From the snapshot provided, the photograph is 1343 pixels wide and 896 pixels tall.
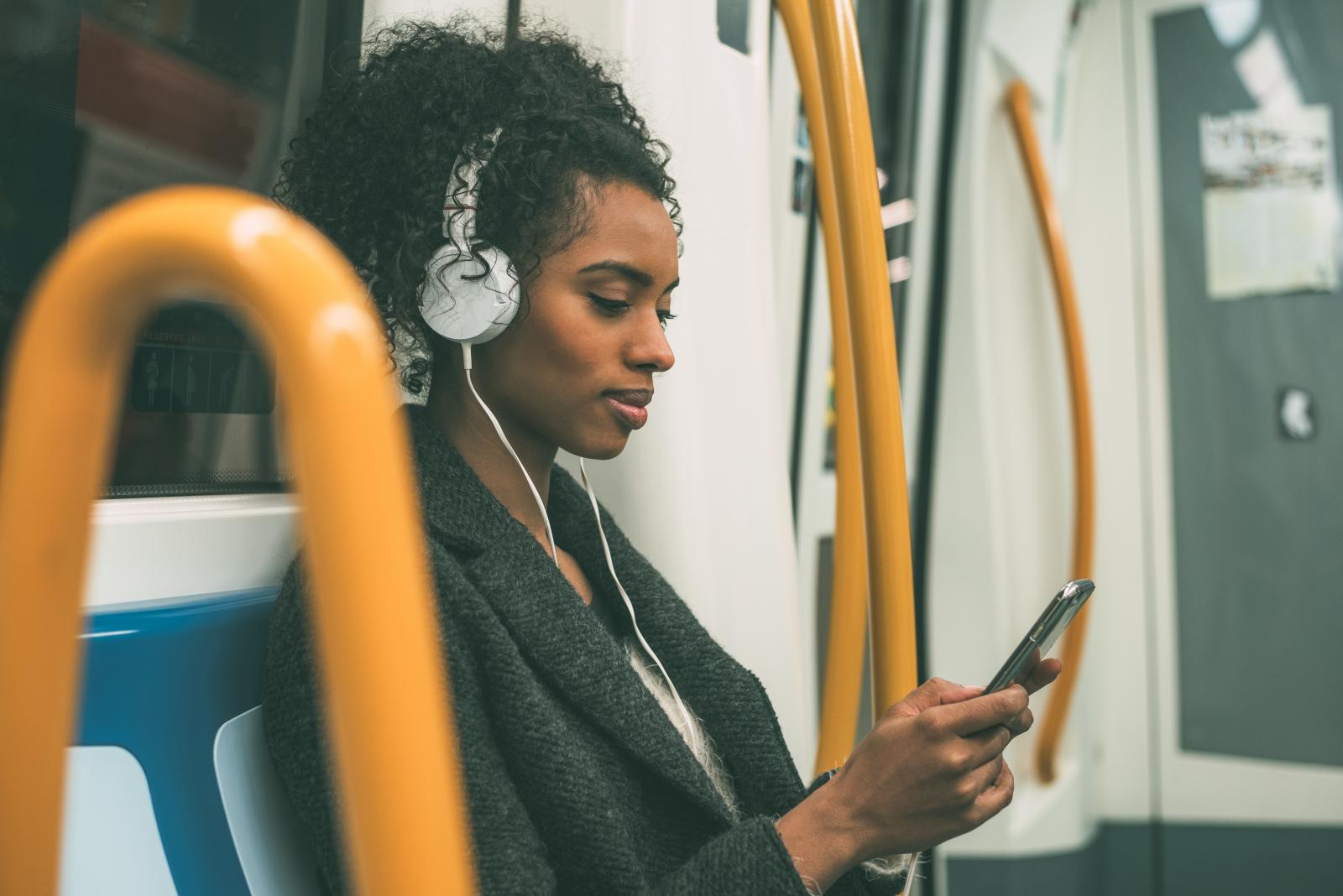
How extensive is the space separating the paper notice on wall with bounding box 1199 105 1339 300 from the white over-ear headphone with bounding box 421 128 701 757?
2.20 m

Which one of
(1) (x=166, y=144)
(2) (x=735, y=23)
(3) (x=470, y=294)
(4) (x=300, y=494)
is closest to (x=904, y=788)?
(3) (x=470, y=294)

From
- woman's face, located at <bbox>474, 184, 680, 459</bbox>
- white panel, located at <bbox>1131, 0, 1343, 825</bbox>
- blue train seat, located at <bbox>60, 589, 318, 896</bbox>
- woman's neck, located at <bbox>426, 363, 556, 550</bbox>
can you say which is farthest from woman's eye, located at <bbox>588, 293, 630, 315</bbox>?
white panel, located at <bbox>1131, 0, 1343, 825</bbox>

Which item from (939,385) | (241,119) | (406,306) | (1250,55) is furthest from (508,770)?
(1250,55)

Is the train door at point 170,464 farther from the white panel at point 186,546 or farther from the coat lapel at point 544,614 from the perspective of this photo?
the coat lapel at point 544,614

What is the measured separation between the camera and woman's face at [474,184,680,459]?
80 centimetres

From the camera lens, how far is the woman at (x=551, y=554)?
696 mm

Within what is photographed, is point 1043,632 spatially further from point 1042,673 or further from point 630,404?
point 630,404

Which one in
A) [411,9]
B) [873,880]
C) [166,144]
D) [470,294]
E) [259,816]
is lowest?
[873,880]

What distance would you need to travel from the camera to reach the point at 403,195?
2.68ft

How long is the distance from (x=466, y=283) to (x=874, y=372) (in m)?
0.36

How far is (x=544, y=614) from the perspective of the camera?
0.78 metres

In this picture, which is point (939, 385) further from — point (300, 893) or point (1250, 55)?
point (300, 893)

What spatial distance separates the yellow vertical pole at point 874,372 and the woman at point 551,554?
136 mm

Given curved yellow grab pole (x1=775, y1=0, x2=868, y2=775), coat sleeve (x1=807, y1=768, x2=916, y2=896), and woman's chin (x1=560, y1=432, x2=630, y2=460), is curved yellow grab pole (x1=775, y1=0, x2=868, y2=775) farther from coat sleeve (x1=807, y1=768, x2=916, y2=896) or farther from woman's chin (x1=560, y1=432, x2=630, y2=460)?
woman's chin (x1=560, y1=432, x2=630, y2=460)
